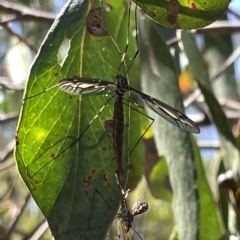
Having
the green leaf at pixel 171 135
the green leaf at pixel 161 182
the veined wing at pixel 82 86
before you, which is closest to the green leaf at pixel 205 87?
the green leaf at pixel 171 135

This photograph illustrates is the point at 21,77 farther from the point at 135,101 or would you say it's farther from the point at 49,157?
the point at 49,157

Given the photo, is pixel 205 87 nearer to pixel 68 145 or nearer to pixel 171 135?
pixel 171 135

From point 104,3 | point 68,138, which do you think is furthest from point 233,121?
point 68,138

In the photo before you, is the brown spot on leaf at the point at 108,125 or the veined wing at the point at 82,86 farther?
the brown spot on leaf at the point at 108,125

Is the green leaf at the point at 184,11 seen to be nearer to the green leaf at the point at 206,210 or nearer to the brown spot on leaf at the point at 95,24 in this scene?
the brown spot on leaf at the point at 95,24

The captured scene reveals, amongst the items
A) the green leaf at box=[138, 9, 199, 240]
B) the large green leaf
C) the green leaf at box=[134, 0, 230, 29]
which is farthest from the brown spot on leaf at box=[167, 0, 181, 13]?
the green leaf at box=[138, 9, 199, 240]
